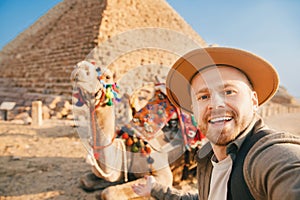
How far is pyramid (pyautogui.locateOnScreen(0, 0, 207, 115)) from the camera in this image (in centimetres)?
1434

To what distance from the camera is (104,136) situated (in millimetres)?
2115

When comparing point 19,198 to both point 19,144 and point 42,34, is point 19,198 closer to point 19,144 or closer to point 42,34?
point 19,144

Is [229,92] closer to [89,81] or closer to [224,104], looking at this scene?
[224,104]

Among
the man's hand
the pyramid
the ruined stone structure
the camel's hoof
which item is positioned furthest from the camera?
the pyramid

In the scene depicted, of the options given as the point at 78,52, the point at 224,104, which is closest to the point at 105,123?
the point at 224,104

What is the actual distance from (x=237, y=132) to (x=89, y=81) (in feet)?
4.43

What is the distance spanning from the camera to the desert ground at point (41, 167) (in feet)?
9.18

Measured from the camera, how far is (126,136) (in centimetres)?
243

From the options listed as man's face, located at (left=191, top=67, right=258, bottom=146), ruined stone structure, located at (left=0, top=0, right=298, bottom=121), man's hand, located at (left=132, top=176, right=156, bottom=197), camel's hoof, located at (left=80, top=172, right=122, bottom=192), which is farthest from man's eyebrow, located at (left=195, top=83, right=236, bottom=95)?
ruined stone structure, located at (left=0, top=0, right=298, bottom=121)

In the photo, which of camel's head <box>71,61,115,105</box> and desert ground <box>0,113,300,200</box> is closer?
camel's head <box>71,61,115,105</box>

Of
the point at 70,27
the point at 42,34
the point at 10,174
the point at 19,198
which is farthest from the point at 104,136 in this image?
the point at 42,34

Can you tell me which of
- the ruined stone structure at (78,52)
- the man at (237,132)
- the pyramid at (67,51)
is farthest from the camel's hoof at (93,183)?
the pyramid at (67,51)

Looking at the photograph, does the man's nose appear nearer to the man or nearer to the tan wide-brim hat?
the man

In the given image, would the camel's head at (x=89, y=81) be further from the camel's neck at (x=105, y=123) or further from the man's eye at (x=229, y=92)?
the man's eye at (x=229, y=92)
